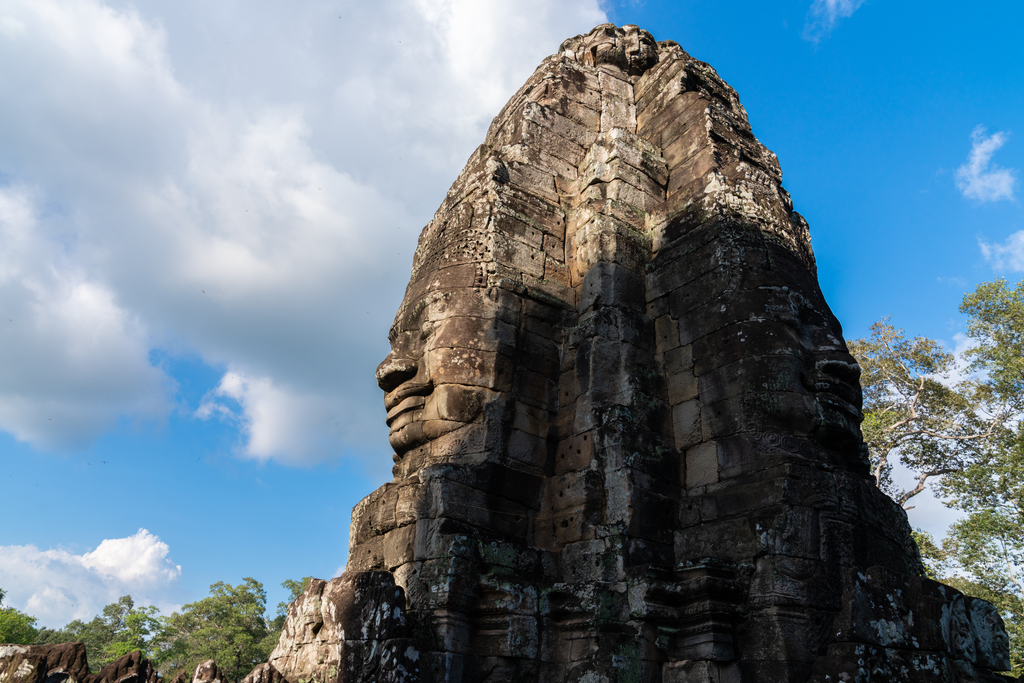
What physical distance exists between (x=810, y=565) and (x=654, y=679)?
131 centimetres

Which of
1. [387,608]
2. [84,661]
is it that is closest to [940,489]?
[387,608]

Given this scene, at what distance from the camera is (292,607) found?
455 cm

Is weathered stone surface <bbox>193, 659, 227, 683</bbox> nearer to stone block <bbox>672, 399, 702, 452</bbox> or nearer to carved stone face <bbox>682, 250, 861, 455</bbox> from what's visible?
stone block <bbox>672, 399, 702, 452</bbox>

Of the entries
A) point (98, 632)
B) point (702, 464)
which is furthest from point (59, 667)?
point (98, 632)

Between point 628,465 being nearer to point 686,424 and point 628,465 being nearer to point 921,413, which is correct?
point 686,424

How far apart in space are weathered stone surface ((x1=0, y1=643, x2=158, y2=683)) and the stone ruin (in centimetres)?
83

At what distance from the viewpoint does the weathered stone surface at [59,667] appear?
12.9 feet

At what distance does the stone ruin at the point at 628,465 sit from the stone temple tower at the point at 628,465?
0.02 m

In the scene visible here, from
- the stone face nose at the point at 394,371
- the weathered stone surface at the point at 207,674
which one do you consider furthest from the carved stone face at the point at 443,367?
the weathered stone surface at the point at 207,674

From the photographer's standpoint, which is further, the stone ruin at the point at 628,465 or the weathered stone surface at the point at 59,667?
the stone ruin at the point at 628,465

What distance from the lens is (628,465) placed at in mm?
5043

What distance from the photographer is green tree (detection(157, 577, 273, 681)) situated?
3278cm

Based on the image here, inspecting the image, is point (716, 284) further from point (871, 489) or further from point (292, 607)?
point (292, 607)

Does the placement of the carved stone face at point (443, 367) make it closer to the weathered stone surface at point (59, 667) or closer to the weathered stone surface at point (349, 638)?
the weathered stone surface at point (349, 638)
